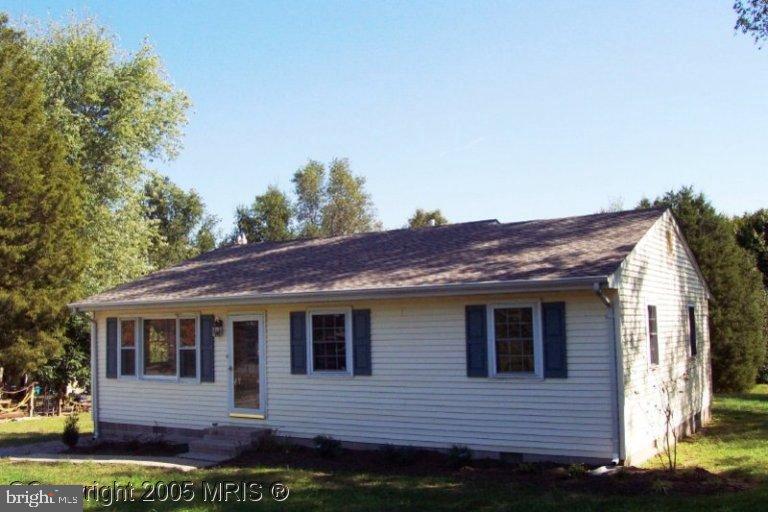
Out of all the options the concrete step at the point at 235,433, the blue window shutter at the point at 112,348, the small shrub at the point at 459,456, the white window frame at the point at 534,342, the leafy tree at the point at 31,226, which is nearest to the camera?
the white window frame at the point at 534,342

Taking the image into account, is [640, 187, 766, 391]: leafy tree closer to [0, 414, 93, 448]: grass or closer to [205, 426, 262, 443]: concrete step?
[205, 426, 262, 443]: concrete step

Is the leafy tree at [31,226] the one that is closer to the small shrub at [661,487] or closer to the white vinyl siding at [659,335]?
the white vinyl siding at [659,335]

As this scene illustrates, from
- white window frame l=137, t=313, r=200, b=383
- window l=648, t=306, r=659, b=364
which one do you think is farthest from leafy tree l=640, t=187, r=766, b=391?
white window frame l=137, t=313, r=200, b=383

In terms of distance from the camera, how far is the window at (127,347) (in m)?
15.0

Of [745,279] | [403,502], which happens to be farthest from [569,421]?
[745,279]

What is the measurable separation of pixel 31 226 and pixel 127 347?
7829mm

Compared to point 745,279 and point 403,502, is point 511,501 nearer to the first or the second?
point 403,502

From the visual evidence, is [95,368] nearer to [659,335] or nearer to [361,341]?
[361,341]

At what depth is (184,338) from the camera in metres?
14.3

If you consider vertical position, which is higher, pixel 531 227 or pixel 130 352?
pixel 531 227

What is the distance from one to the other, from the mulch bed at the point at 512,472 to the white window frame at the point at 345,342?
1294 mm

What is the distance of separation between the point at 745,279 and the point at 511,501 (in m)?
16.3

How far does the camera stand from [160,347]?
14.7 m

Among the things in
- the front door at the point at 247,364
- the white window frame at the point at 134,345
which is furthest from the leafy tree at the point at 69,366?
the front door at the point at 247,364
